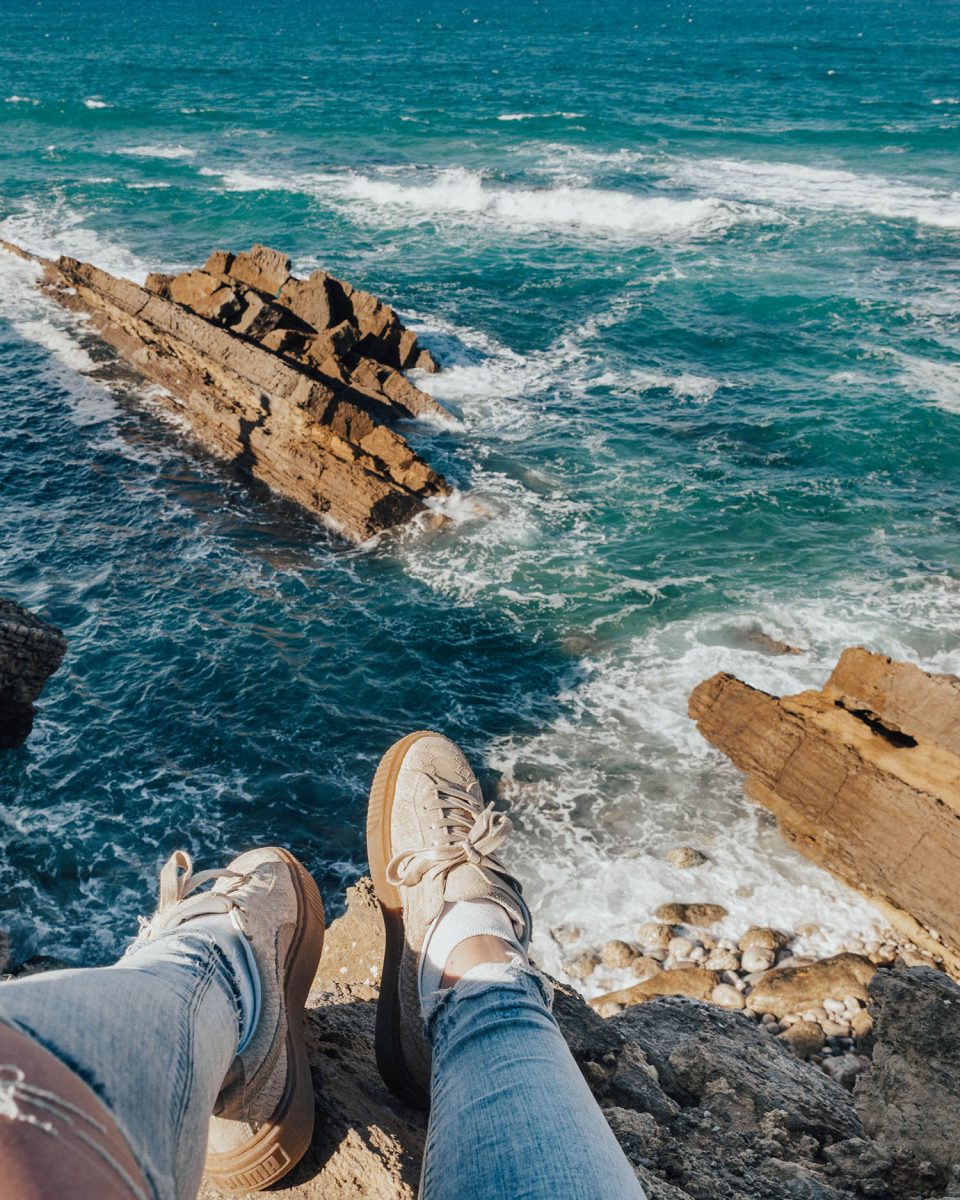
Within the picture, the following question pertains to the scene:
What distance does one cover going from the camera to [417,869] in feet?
12.2

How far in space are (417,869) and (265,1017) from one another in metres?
1.03

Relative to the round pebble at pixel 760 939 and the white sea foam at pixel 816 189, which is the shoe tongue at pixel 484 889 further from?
the white sea foam at pixel 816 189

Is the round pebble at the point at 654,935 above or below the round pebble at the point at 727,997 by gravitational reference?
below

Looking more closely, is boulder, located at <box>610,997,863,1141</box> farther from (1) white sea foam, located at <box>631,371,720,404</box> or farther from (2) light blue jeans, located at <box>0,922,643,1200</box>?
(1) white sea foam, located at <box>631,371,720,404</box>

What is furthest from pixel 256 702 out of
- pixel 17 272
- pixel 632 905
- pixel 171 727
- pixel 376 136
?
pixel 376 136

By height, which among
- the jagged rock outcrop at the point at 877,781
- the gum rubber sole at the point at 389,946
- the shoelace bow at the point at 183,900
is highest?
the shoelace bow at the point at 183,900

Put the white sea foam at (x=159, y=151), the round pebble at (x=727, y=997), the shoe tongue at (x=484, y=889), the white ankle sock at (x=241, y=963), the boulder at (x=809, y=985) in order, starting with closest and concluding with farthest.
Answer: the white ankle sock at (x=241, y=963) → the shoe tongue at (x=484, y=889) → the boulder at (x=809, y=985) → the round pebble at (x=727, y=997) → the white sea foam at (x=159, y=151)

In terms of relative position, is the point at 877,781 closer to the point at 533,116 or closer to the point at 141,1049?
the point at 141,1049

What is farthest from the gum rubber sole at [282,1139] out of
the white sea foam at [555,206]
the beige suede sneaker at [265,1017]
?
the white sea foam at [555,206]

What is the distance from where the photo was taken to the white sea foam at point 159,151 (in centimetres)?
4078

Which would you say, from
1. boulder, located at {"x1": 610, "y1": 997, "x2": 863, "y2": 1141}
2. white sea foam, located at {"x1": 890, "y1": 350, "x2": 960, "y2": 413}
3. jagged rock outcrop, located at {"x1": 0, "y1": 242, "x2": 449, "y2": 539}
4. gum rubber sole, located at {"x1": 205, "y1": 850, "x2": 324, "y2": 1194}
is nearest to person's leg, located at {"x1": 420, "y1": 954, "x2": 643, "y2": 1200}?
gum rubber sole, located at {"x1": 205, "y1": 850, "x2": 324, "y2": 1194}

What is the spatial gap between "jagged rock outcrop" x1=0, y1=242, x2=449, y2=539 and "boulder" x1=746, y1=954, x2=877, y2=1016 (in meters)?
9.84

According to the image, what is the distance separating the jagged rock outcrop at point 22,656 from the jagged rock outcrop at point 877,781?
320 inches

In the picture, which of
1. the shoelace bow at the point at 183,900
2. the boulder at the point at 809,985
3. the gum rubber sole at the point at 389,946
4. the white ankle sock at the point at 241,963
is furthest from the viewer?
the boulder at the point at 809,985
